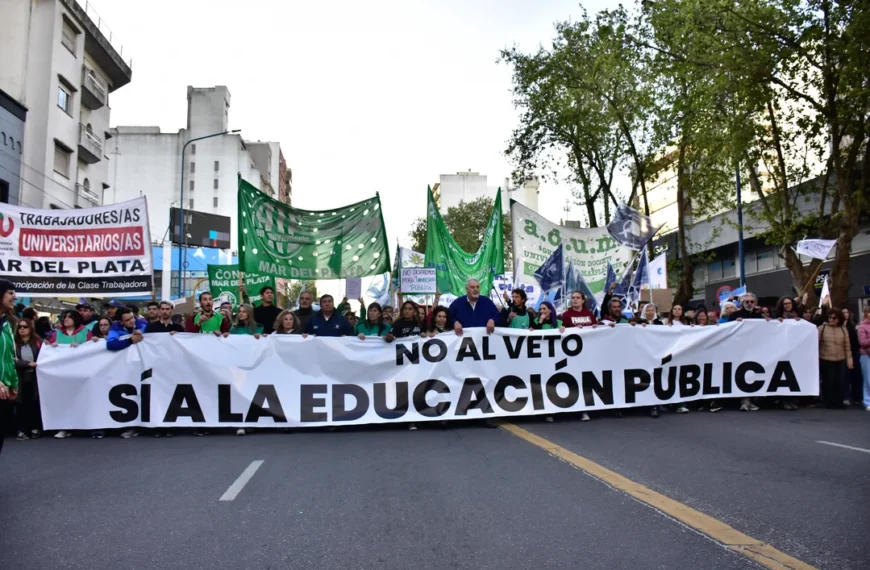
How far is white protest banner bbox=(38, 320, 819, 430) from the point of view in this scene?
31.9 feet

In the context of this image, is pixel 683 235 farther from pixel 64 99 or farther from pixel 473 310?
pixel 64 99

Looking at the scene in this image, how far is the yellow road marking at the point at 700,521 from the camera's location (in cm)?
→ 390

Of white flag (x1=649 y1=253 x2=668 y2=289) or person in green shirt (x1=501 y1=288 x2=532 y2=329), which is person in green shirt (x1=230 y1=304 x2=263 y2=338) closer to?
person in green shirt (x1=501 y1=288 x2=532 y2=329)

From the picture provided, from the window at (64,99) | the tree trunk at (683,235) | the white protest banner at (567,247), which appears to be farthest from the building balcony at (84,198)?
the tree trunk at (683,235)

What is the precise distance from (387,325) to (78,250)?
4.78 meters

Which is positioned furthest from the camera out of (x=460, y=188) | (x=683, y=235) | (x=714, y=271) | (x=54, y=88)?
(x=460, y=188)

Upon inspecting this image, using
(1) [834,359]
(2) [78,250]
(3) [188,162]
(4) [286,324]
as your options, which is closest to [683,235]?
(1) [834,359]

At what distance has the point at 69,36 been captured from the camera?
1206 inches

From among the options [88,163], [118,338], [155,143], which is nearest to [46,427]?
[118,338]

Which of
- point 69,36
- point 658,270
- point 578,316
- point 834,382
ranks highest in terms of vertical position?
point 69,36

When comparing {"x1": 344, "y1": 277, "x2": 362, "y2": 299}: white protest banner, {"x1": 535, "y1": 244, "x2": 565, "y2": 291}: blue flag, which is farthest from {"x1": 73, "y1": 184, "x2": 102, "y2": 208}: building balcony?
{"x1": 535, "y1": 244, "x2": 565, "y2": 291}: blue flag

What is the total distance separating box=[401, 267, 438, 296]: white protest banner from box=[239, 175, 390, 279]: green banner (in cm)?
486

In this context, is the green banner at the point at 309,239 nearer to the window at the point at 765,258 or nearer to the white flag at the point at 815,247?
the white flag at the point at 815,247

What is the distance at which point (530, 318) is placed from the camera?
1140 cm
